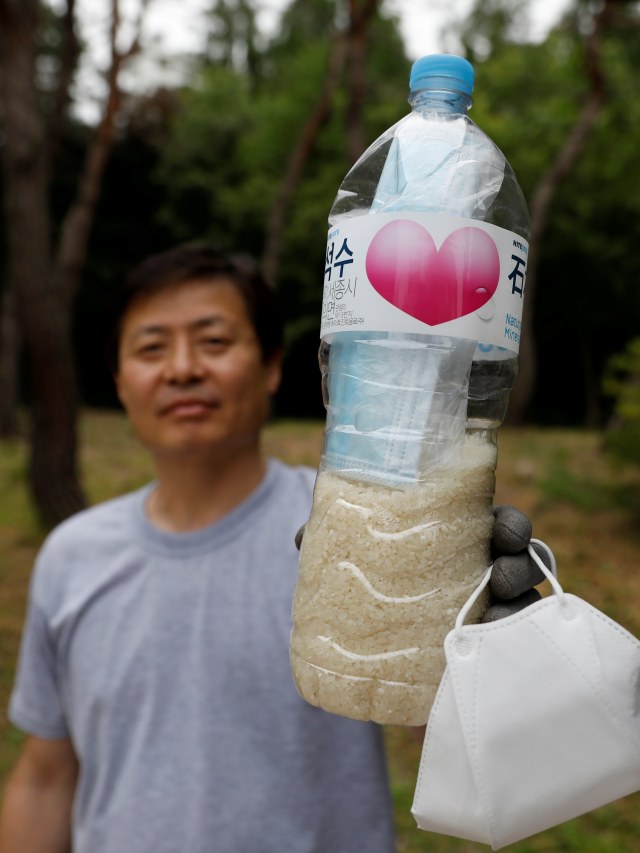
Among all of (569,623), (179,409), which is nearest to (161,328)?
(179,409)

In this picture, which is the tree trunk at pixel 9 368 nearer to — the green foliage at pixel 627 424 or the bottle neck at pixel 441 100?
the green foliage at pixel 627 424

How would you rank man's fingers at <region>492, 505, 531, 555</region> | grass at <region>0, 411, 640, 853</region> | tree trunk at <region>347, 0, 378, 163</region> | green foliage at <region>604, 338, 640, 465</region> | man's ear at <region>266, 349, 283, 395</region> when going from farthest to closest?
1. tree trunk at <region>347, 0, 378, 163</region>
2. green foliage at <region>604, 338, 640, 465</region>
3. grass at <region>0, 411, 640, 853</region>
4. man's ear at <region>266, 349, 283, 395</region>
5. man's fingers at <region>492, 505, 531, 555</region>

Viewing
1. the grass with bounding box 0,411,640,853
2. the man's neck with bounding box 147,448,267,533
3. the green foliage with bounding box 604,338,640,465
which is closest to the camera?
the man's neck with bounding box 147,448,267,533

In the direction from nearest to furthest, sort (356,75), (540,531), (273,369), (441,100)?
1. (441,100)
2. (273,369)
3. (540,531)
4. (356,75)

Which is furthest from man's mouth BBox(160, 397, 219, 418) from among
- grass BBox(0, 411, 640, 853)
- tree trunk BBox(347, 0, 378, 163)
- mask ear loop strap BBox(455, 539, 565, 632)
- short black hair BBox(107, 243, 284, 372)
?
tree trunk BBox(347, 0, 378, 163)

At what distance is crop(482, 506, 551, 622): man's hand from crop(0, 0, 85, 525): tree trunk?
4724 millimetres

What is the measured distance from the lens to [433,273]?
3.43 feet

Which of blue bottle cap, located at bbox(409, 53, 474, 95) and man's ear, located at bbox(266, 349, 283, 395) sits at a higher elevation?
blue bottle cap, located at bbox(409, 53, 474, 95)

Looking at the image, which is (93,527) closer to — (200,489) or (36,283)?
(200,489)

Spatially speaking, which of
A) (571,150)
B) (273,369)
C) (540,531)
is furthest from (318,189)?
(273,369)

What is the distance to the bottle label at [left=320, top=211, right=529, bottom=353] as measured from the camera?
41.1 inches

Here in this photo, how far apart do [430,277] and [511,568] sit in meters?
0.42

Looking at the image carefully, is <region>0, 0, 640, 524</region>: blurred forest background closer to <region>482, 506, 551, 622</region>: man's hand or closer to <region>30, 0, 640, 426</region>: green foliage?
<region>30, 0, 640, 426</region>: green foliage

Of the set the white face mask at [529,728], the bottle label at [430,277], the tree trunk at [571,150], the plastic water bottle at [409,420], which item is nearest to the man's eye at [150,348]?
the plastic water bottle at [409,420]
